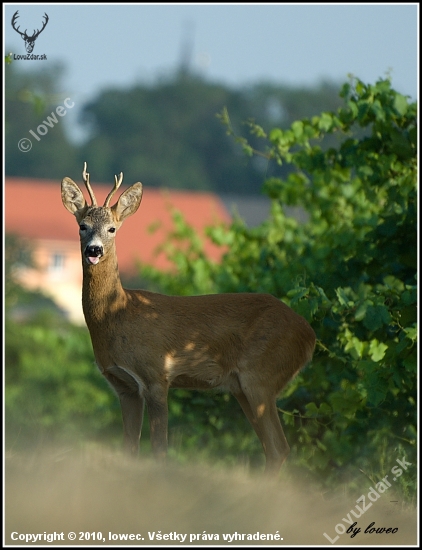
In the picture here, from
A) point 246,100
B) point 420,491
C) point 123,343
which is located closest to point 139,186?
point 123,343

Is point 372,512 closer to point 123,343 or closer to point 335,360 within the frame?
point 123,343

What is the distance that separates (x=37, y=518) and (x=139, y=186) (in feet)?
8.01

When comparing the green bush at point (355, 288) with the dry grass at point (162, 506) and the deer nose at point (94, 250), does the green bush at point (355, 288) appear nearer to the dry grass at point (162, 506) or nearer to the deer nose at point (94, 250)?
the dry grass at point (162, 506)

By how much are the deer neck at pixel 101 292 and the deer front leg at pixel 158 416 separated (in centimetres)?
62

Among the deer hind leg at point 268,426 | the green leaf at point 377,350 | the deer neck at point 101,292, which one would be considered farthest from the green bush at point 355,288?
the deer neck at point 101,292

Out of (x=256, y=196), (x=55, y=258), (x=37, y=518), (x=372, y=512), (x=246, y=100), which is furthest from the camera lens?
(x=246, y=100)

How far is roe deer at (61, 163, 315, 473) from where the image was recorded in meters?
7.52

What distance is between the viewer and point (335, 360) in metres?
9.97

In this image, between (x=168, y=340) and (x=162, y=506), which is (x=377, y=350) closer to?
(x=168, y=340)

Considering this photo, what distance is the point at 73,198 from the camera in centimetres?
770

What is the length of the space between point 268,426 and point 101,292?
1.54 metres

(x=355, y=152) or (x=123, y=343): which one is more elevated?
(x=355, y=152)

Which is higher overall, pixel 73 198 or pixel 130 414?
pixel 73 198

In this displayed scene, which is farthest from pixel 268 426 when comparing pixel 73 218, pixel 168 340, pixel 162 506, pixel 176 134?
pixel 176 134
